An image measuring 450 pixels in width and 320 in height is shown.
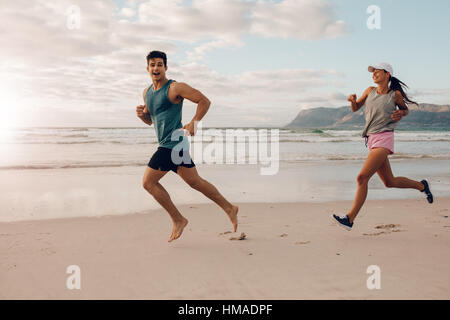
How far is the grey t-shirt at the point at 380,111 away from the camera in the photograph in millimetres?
4387

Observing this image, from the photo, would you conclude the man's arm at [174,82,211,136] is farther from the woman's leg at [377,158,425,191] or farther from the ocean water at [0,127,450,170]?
the ocean water at [0,127,450,170]

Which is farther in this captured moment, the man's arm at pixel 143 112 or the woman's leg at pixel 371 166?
the woman's leg at pixel 371 166

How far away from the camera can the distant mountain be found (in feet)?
250

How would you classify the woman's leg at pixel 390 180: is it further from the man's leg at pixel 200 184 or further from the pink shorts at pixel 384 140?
the man's leg at pixel 200 184

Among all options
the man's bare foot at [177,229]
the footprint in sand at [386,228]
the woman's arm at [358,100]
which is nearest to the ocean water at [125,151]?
the man's bare foot at [177,229]

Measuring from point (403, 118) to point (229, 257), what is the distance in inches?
3646

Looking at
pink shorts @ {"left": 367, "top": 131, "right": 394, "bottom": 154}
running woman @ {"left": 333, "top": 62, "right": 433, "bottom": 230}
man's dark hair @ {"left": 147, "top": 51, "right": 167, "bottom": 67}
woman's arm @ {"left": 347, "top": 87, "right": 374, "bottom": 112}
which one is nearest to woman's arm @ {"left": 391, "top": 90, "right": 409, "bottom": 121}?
running woman @ {"left": 333, "top": 62, "right": 433, "bottom": 230}

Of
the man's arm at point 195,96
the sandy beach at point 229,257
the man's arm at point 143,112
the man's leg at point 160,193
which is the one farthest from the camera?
the man's arm at point 143,112

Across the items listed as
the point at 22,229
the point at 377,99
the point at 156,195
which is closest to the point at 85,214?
the point at 22,229

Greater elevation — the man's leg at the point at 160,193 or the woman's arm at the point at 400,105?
the woman's arm at the point at 400,105

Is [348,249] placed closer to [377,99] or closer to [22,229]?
[377,99]

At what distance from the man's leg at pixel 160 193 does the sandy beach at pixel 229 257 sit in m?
0.17

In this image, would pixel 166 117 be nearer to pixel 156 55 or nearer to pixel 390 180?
pixel 156 55

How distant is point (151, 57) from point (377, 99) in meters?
2.67
